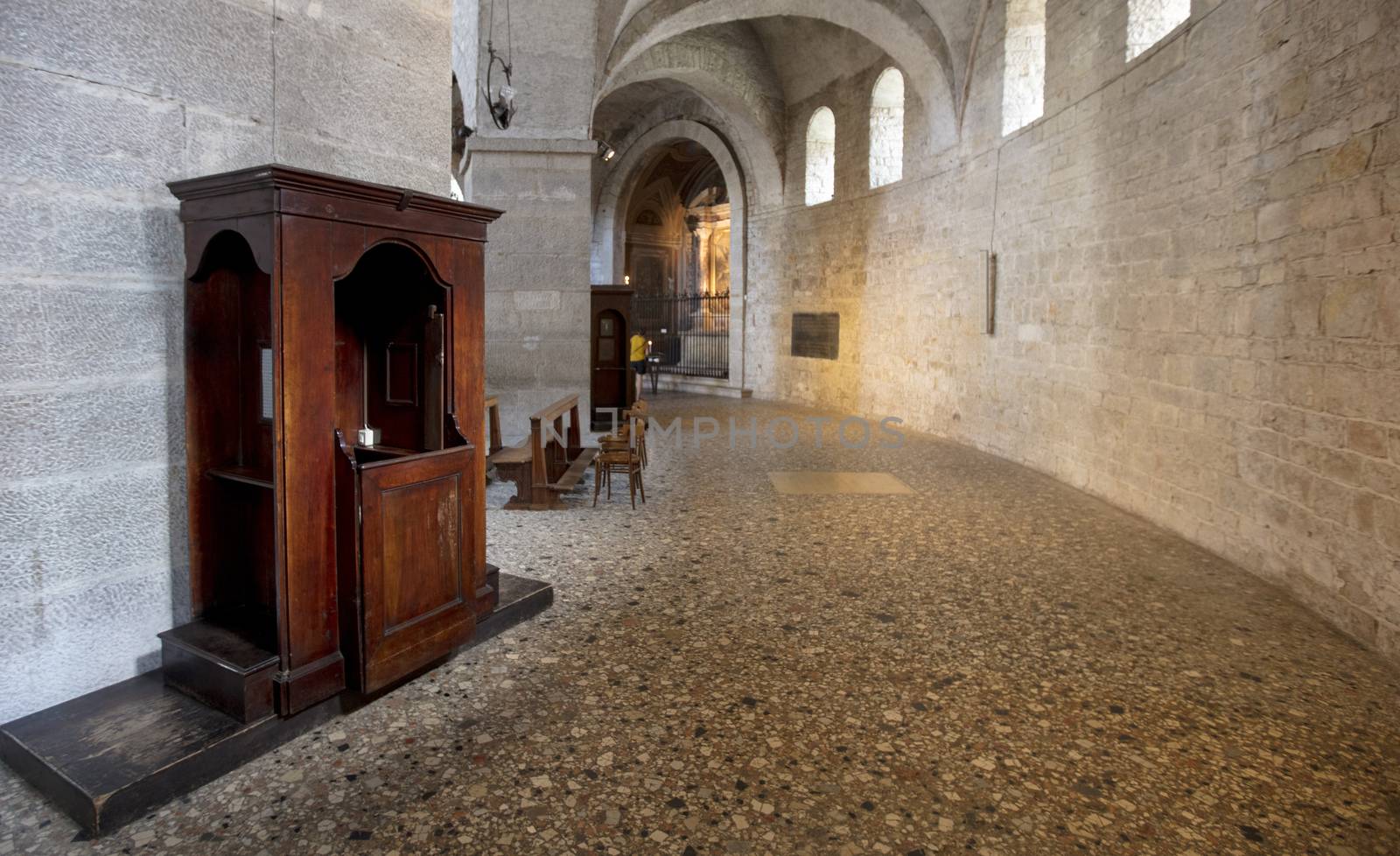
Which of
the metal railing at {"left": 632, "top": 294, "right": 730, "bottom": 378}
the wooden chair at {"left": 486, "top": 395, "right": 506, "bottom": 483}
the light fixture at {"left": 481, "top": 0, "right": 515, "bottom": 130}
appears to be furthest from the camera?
the metal railing at {"left": 632, "top": 294, "right": 730, "bottom": 378}

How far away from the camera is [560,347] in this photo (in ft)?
28.0

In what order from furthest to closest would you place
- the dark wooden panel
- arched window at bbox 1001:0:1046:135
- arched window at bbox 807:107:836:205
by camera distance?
arched window at bbox 807:107:836:205 → arched window at bbox 1001:0:1046:135 → the dark wooden panel

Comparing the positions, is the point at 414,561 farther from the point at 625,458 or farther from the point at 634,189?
the point at 634,189

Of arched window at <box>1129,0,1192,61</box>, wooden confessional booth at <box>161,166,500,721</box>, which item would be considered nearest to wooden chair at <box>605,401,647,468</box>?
wooden confessional booth at <box>161,166,500,721</box>

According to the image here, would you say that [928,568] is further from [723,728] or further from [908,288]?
[908,288]

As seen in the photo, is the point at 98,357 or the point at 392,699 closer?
the point at 98,357

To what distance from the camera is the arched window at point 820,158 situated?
14250 millimetres

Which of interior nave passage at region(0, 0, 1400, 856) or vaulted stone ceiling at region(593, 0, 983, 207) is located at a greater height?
vaulted stone ceiling at region(593, 0, 983, 207)

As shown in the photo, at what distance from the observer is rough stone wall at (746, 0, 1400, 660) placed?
13.0 feet

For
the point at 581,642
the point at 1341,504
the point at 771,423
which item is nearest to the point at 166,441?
the point at 581,642

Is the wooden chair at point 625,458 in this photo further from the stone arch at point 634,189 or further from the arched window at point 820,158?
the stone arch at point 634,189

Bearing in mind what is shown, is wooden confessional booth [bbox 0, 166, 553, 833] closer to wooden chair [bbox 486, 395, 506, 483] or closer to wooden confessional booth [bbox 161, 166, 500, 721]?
wooden confessional booth [bbox 161, 166, 500, 721]

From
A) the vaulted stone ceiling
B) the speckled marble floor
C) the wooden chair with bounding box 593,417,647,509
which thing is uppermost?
the vaulted stone ceiling

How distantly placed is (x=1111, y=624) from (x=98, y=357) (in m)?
4.33
